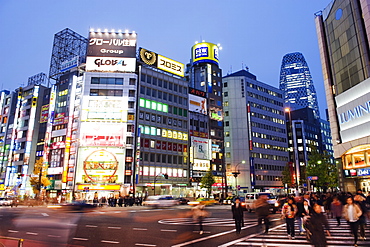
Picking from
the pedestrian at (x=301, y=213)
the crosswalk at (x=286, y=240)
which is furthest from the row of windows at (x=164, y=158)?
the crosswalk at (x=286, y=240)

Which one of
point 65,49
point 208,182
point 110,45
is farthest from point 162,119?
point 65,49

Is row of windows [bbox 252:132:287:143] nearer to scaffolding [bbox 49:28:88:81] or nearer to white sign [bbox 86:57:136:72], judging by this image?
white sign [bbox 86:57:136:72]

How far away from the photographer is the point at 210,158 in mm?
77688

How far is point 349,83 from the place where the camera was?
118 feet

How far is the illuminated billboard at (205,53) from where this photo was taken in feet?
286

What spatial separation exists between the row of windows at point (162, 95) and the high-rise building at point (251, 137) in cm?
2366

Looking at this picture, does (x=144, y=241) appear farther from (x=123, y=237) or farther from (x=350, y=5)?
(x=350, y=5)

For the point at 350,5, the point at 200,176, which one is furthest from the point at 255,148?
the point at 350,5

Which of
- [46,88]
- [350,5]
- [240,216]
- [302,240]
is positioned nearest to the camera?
[302,240]

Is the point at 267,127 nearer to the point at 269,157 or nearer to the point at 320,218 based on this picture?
the point at 269,157

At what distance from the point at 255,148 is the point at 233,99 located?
56.8 ft

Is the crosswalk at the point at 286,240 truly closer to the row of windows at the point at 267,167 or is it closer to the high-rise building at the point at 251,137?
the high-rise building at the point at 251,137

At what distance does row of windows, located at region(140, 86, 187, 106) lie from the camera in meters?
68.1

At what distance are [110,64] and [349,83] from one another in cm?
4998
